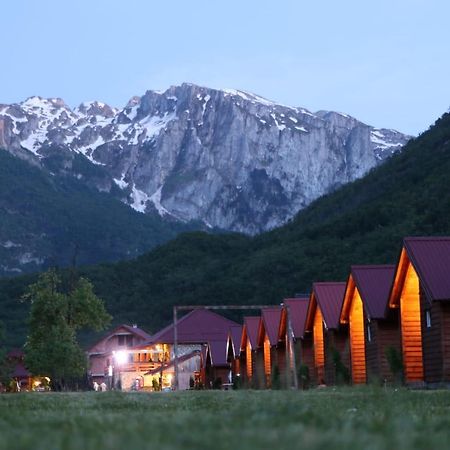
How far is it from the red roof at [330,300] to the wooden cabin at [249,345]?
15.9m

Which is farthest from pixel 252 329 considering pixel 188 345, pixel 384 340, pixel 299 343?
pixel 188 345

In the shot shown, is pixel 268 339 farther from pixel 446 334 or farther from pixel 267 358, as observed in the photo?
pixel 446 334

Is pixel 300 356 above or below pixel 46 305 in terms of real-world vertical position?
below

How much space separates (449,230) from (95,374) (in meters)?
54.7

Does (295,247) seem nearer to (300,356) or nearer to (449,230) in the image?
(449,230)

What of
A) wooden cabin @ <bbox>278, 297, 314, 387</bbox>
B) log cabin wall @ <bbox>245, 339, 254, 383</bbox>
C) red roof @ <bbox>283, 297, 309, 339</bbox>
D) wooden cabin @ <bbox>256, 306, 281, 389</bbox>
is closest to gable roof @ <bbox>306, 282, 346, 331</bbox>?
wooden cabin @ <bbox>278, 297, 314, 387</bbox>

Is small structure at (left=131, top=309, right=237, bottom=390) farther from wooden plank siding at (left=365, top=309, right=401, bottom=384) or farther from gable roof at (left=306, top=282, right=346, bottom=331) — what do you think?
wooden plank siding at (left=365, top=309, right=401, bottom=384)

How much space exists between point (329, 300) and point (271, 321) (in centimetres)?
1285

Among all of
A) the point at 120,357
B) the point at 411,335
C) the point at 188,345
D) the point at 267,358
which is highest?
the point at 188,345

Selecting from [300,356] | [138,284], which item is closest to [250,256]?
[138,284]

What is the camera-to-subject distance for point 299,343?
5047 cm

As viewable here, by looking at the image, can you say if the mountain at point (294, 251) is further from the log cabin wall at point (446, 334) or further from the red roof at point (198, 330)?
the log cabin wall at point (446, 334)

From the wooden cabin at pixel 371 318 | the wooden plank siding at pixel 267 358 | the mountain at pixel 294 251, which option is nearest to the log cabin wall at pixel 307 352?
the wooden plank siding at pixel 267 358

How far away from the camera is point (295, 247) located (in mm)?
112875
